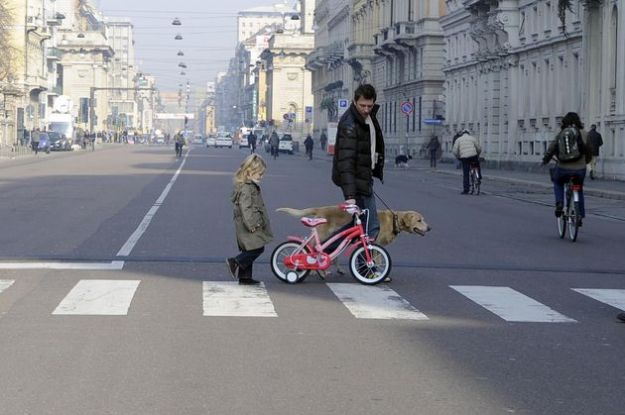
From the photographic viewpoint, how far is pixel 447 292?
13.1 metres

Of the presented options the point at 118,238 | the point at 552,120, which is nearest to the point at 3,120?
the point at 552,120

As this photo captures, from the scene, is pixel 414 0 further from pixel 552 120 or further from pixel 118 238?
pixel 118 238

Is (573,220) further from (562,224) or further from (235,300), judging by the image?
(235,300)

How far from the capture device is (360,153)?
13.7 m

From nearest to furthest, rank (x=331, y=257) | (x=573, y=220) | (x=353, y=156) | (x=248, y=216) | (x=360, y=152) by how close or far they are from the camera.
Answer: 1. (x=248, y=216)
2. (x=331, y=257)
3. (x=353, y=156)
4. (x=360, y=152)
5. (x=573, y=220)

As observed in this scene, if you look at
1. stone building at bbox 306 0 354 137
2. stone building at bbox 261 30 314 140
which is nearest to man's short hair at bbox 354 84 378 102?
stone building at bbox 306 0 354 137

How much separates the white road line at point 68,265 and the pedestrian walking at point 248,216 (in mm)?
1839

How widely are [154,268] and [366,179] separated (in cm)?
251

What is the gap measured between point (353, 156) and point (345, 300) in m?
1.84

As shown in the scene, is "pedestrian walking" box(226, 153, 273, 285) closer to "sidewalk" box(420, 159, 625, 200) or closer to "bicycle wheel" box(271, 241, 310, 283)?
"bicycle wheel" box(271, 241, 310, 283)

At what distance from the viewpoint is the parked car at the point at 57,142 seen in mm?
102875

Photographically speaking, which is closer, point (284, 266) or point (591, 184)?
point (284, 266)

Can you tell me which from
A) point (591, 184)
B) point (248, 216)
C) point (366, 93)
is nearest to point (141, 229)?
point (248, 216)

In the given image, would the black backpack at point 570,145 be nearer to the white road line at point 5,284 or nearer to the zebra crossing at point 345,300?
the zebra crossing at point 345,300
